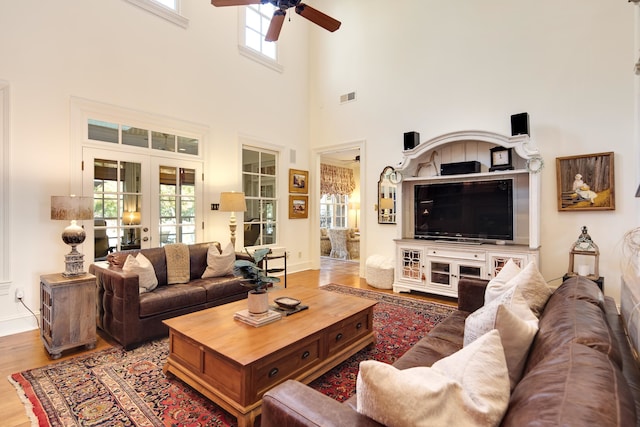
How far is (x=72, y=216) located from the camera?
2932 mm

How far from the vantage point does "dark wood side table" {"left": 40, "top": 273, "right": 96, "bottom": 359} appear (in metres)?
2.72

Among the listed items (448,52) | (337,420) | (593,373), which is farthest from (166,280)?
(448,52)

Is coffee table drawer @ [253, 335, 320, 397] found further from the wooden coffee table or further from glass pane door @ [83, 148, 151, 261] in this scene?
glass pane door @ [83, 148, 151, 261]

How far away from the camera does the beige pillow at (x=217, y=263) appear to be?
12.8ft

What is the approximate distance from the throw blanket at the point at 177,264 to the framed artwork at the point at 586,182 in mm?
4714

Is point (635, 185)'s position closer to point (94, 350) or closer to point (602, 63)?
point (602, 63)

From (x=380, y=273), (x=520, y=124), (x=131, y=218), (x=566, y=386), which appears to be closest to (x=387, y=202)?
(x=380, y=273)

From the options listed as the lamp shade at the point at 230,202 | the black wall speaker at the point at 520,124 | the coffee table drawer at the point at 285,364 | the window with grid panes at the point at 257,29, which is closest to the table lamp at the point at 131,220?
the lamp shade at the point at 230,202

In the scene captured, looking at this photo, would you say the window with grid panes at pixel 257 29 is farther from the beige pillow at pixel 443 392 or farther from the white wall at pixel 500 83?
the beige pillow at pixel 443 392

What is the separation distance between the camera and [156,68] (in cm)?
441

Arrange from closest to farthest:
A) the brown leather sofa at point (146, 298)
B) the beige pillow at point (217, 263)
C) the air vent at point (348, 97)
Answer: the brown leather sofa at point (146, 298)
the beige pillow at point (217, 263)
the air vent at point (348, 97)

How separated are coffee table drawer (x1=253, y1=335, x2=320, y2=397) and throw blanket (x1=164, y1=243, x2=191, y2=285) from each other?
2096 mm

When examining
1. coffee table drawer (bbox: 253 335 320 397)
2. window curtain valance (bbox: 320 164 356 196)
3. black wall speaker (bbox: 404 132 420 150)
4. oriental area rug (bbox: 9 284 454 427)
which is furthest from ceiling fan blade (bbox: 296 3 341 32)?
window curtain valance (bbox: 320 164 356 196)

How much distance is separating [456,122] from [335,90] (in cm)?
251
